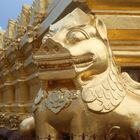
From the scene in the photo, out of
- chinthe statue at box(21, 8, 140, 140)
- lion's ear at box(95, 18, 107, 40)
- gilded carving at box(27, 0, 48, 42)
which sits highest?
gilded carving at box(27, 0, 48, 42)

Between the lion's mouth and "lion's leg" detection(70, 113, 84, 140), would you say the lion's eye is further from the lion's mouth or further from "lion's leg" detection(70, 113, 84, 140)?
"lion's leg" detection(70, 113, 84, 140)

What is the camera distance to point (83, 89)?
5.99 ft

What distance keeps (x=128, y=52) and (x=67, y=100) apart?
679 millimetres

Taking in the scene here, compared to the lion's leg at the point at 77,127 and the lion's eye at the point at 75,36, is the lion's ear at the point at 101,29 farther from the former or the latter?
the lion's leg at the point at 77,127

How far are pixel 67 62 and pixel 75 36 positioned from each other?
99 mm

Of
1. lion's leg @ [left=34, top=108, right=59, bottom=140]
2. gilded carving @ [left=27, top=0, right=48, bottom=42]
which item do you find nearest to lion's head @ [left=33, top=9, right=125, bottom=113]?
lion's leg @ [left=34, top=108, right=59, bottom=140]

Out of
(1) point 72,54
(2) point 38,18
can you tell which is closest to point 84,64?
(1) point 72,54

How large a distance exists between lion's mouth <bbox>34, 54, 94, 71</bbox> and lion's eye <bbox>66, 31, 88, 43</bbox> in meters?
0.07

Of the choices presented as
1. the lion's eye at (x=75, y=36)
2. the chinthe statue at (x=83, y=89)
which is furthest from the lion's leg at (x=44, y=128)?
the lion's eye at (x=75, y=36)

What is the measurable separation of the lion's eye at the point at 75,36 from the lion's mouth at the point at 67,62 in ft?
0.21

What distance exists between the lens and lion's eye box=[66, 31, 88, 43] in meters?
1.86

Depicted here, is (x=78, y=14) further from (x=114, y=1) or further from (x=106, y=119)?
(x=114, y=1)

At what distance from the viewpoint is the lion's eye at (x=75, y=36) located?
186cm

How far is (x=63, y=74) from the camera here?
1.82m
